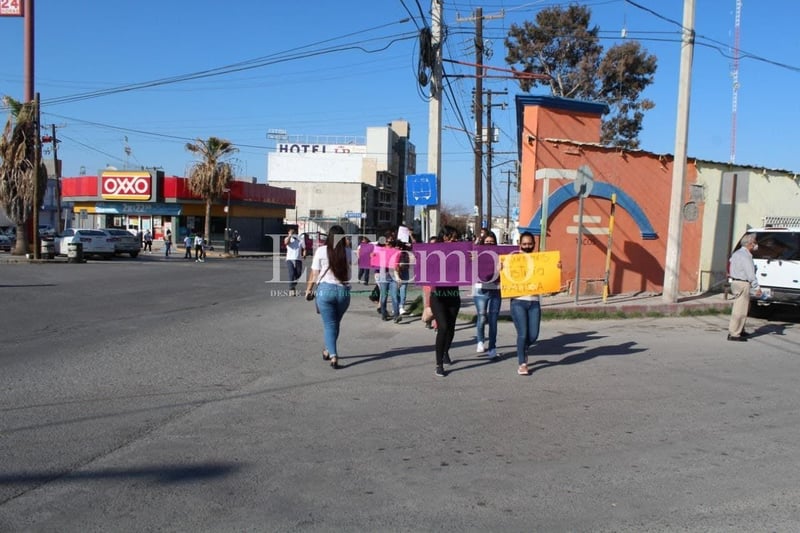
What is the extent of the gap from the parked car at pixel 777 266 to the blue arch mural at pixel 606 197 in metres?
2.67

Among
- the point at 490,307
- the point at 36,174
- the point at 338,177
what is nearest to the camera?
the point at 490,307

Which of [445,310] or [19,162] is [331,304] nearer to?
[445,310]

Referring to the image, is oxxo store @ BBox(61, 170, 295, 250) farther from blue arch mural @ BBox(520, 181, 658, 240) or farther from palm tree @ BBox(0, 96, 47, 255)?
blue arch mural @ BBox(520, 181, 658, 240)

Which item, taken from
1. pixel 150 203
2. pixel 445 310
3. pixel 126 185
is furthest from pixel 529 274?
pixel 126 185

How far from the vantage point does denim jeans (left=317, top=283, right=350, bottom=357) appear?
8.09 metres

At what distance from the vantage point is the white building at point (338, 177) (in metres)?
79.1

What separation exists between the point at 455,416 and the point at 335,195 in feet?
245

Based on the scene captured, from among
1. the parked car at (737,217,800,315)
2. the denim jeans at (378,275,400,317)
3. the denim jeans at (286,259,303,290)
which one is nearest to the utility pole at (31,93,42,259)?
the denim jeans at (286,259,303,290)

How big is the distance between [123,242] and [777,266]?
99.2 ft

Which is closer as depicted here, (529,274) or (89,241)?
(529,274)

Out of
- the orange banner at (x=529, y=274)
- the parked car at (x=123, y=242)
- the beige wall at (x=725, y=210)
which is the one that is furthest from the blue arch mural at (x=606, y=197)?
the parked car at (x=123, y=242)

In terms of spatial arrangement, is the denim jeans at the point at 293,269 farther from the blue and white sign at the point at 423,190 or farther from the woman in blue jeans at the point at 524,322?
the woman in blue jeans at the point at 524,322

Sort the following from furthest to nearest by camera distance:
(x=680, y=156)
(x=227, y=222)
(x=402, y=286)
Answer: (x=227, y=222), (x=680, y=156), (x=402, y=286)

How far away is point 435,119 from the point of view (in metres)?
14.9
